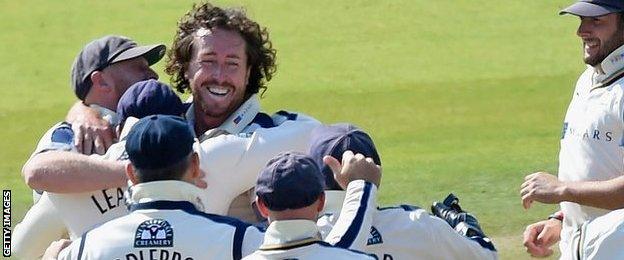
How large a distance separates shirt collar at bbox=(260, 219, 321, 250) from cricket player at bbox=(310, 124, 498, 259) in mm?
525

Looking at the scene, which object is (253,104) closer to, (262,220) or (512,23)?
(262,220)

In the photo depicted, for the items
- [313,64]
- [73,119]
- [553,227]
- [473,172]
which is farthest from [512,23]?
[73,119]

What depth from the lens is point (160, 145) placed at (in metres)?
4.35

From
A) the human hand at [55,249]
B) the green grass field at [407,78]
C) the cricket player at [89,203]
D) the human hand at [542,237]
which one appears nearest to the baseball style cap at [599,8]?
the human hand at [542,237]

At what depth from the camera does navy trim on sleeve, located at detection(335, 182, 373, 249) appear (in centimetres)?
440

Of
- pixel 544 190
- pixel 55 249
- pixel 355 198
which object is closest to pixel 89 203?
pixel 55 249

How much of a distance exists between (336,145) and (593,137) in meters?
1.62

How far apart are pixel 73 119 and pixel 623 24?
91.1 inches

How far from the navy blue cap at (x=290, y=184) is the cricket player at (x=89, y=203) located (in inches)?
38.2

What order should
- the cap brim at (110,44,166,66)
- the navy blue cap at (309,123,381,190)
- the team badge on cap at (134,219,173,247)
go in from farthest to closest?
the cap brim at (110,44,166,66) < the navy blue cap at (309,123,381,190) < the team badge on cap at (134,219,173,247)

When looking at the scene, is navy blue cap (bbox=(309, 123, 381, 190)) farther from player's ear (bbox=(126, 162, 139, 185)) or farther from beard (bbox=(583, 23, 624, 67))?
beard (bbox=(583, 23, 624, 67))

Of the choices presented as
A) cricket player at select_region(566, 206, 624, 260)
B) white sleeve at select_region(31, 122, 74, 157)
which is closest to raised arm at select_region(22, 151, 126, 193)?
white sleeve at select_region(31, 122, 74, 157)

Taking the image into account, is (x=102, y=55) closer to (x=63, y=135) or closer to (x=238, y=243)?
(x=63, y=135)

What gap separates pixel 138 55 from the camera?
5.67 m
